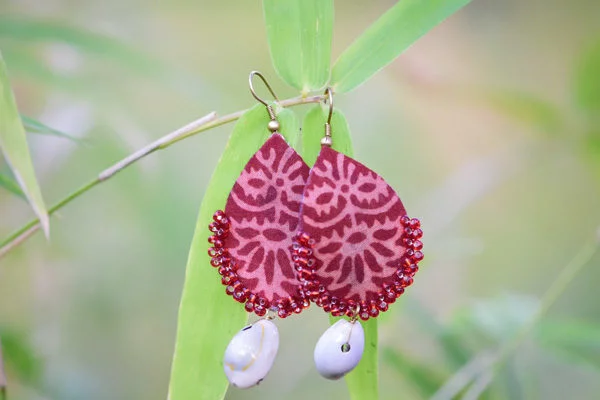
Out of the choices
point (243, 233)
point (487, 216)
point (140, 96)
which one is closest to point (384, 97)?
point (487, 216)

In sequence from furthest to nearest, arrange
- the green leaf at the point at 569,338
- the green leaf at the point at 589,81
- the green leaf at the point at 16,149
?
the green leaf at the point at 589,81 → the green leaf at the point at 569,338 → the green leaf at the point at 16,149

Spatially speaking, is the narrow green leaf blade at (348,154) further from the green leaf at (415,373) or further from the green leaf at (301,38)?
the green leaf at (415,373)

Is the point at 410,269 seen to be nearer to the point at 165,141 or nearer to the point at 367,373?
the point at 367,373

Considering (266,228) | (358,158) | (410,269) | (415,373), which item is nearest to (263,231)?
(266,228)

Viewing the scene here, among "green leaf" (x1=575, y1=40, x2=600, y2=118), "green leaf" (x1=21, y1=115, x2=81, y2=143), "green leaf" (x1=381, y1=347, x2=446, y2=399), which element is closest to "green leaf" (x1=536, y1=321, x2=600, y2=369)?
"green leaf" (x1=381, y1=347, x2=446, y2=399)

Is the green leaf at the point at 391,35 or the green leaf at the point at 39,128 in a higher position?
the green leaf at the point at 39,128

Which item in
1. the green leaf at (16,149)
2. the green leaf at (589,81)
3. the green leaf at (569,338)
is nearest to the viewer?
the green leaf at (16,149)

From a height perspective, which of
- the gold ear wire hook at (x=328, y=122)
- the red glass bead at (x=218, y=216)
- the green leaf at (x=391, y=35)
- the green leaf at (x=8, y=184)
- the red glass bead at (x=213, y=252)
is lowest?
the red glass bead at (x=213, y=252)

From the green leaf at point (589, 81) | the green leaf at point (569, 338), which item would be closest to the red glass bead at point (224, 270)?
the green leaf at point (569, 338)
